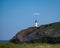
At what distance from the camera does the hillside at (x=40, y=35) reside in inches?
1474

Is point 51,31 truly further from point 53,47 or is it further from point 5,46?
point 5,46

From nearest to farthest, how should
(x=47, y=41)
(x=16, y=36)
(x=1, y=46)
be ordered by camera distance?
(x=1, y=46) < (x=47, y=41) < (x=16, y=36)

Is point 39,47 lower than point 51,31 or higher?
lower

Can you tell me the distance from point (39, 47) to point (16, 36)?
13402 mm

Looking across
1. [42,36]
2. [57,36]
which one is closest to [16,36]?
[42,36]

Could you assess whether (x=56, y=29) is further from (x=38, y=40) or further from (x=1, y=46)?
(x=1, y=46)

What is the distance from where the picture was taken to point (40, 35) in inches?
1549

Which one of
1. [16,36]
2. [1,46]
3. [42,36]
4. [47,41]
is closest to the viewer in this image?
[1,46]

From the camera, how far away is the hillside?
37.4 meters

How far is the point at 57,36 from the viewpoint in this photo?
37406 millimetres

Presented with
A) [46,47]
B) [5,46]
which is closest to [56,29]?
[46,47]

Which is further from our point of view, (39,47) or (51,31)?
(51,31)

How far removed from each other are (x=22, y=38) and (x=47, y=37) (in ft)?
17.2

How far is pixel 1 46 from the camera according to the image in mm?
27938
